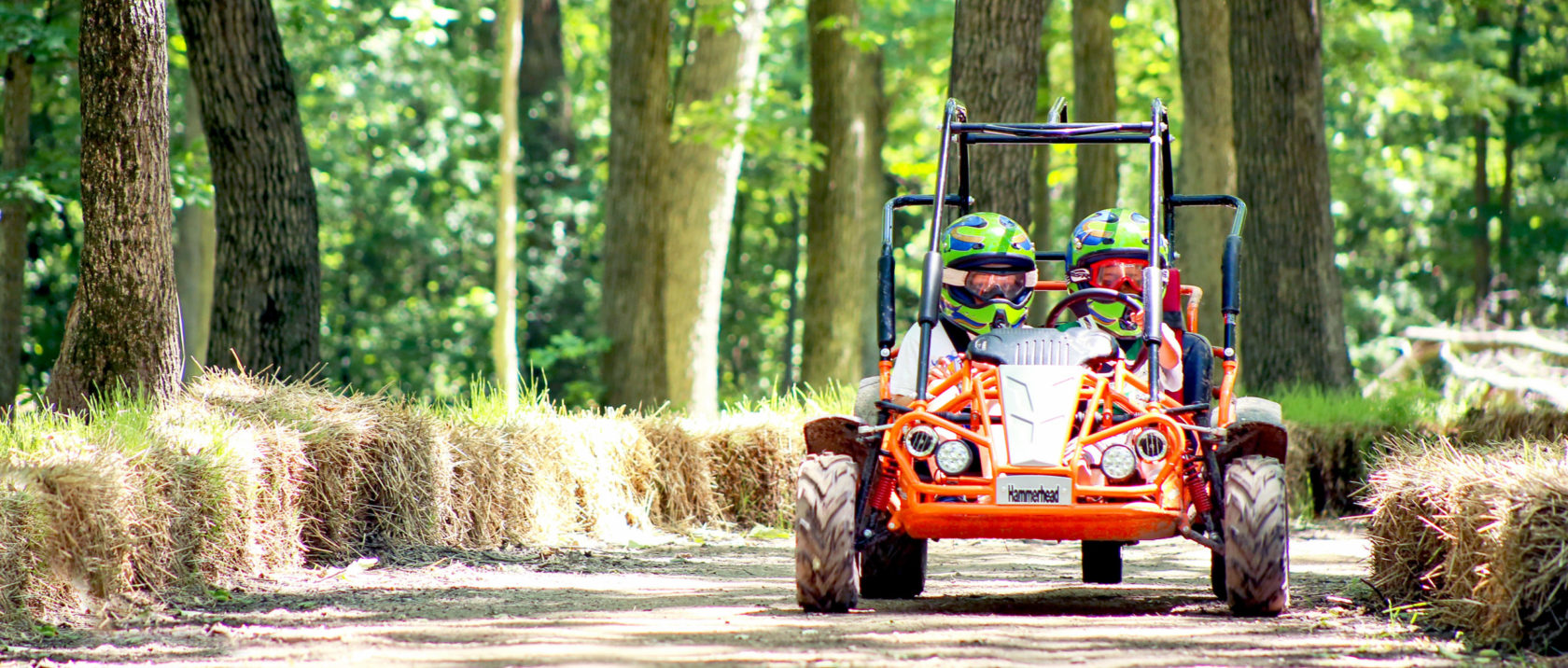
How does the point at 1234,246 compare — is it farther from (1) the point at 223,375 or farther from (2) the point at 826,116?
(2) the point at 826,116

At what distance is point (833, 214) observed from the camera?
57.6 feet

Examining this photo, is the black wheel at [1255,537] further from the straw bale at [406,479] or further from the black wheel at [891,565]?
the straw bale at [406,479]

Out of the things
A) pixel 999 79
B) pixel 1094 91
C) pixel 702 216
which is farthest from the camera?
pixel 1094 91

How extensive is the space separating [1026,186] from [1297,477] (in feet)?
10.5

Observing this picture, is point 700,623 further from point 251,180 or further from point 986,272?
point 251,180

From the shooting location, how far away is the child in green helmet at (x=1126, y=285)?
23.3ft

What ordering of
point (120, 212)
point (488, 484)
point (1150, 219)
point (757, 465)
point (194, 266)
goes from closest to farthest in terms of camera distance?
point (1150, 219) < point (120, 212) < point (488, 484) < point (757, 465) < point (194, 266)

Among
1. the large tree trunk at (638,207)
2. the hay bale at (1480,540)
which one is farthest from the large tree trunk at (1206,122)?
the hay bale at (1480,540)

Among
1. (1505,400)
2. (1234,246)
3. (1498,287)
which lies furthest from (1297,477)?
(1498,287)

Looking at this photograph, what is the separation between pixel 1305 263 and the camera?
1434 cm

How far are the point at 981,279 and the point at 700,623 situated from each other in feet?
7.57

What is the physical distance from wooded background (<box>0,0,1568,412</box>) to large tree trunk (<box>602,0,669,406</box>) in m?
0.04

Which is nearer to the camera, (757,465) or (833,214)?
(757,465)

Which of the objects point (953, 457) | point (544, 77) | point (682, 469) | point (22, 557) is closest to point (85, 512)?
point (22, 557)
